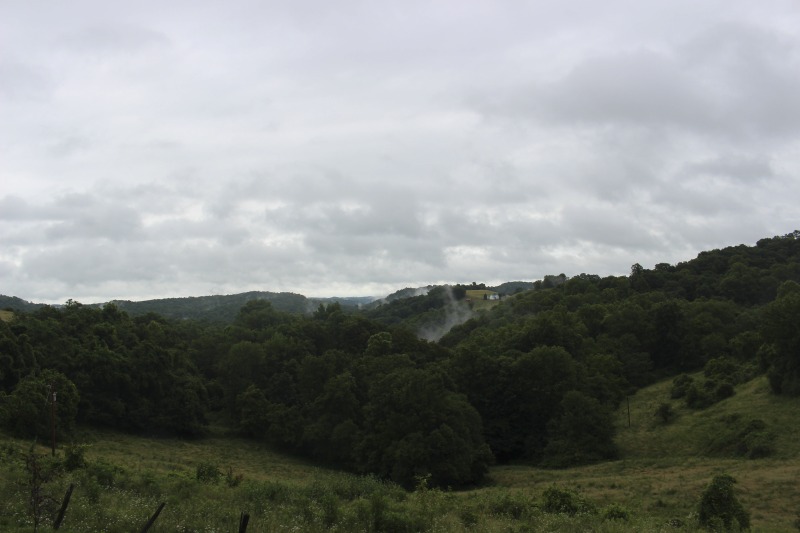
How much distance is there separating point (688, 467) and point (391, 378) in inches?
842

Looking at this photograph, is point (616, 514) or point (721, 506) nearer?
point (616, 514)

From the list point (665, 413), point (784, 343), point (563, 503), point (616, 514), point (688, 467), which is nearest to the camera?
point (616, 514)

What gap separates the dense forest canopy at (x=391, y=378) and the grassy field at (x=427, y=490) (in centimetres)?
266

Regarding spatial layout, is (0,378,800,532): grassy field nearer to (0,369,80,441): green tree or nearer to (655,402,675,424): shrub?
(655,402,675,424): shrub

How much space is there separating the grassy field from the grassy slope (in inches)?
3.9

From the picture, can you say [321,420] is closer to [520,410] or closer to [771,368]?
[520,410]

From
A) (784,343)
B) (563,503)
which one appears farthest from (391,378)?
(784,343)

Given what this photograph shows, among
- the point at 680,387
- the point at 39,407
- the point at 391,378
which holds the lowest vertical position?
the point at 680,387

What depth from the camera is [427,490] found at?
810 inches

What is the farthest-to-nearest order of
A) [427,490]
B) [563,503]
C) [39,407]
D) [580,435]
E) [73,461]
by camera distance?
[580,435]
[39,407]
[73,461]
[563,503]
[427,490]

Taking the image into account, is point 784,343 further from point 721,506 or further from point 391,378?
point 391,378

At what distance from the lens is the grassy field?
15070 mm

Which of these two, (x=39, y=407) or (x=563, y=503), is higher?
(x=39, y=407)

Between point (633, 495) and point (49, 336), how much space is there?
46.6 metres
